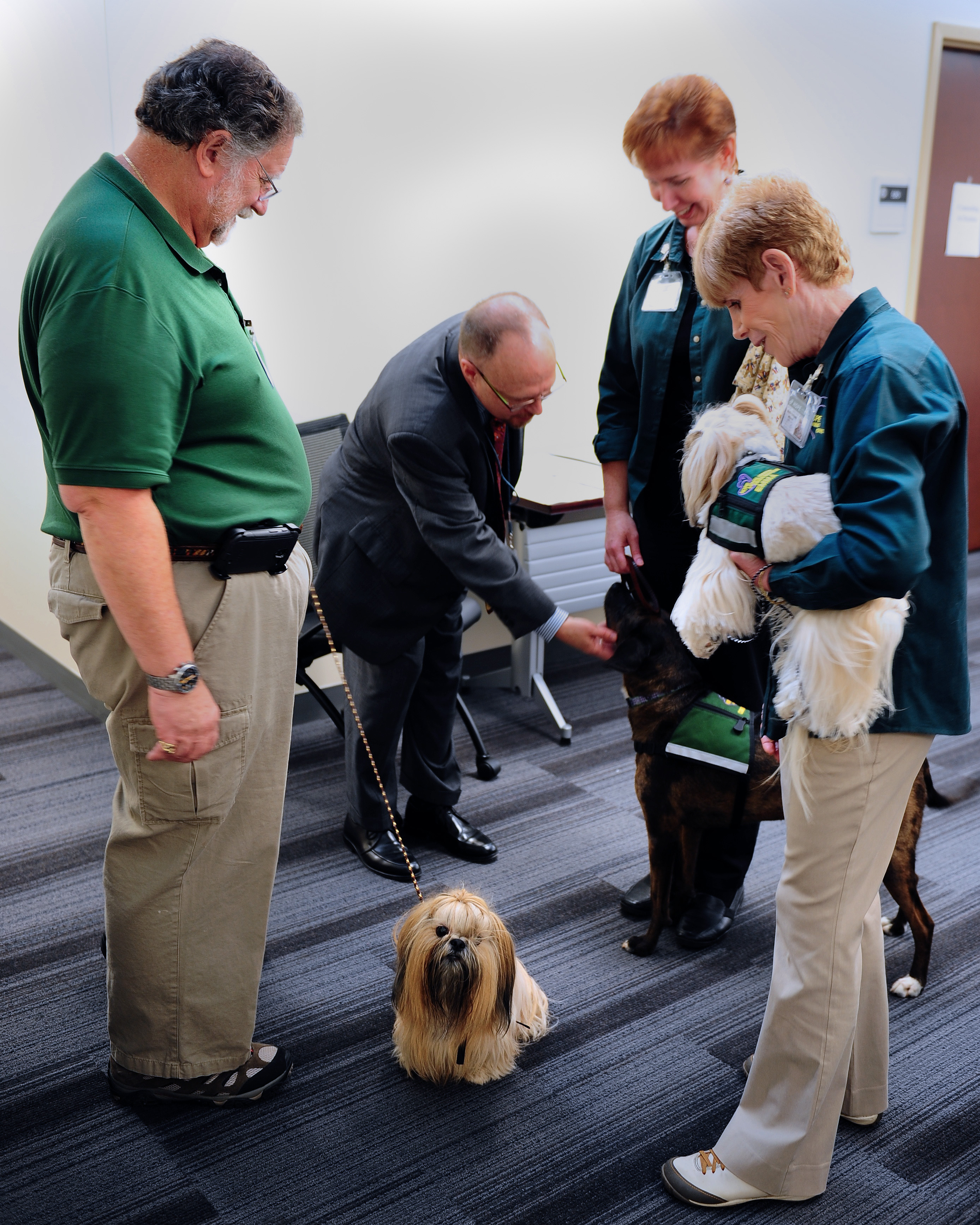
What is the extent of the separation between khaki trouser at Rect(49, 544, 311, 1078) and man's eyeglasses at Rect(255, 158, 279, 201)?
568mm

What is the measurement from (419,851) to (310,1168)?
108cm

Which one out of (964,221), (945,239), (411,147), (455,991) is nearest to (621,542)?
(455,991)

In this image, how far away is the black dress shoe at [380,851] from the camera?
2572mm

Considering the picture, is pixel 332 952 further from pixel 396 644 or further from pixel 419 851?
pixel 396 644

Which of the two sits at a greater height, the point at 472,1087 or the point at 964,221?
the point at 964,221

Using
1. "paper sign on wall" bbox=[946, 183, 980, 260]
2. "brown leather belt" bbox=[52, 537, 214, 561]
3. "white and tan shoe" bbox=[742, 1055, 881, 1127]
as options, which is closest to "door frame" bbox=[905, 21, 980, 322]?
"paper sign on wall" bbox=[946, 183, 980, 260]

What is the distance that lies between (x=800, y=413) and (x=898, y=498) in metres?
0.25

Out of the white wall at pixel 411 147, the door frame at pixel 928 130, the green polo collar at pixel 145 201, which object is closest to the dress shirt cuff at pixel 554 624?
the green polo collar at pixel 145 201

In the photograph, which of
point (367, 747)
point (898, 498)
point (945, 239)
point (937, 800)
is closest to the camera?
point (898, 498)

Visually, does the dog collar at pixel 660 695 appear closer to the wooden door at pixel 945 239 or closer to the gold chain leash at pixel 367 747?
the gold chain leash at pixel 367 747

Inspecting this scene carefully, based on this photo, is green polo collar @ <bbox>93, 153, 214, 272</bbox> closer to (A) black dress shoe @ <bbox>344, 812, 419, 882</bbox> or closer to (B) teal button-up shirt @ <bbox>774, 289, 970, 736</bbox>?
(B) teal button-up shirt @ <bbox>774, 289, 970, 736</bbox>

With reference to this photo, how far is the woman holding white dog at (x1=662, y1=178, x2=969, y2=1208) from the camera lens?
1.19m

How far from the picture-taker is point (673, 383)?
217cm

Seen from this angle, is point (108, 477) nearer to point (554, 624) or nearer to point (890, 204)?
point (554, 624)
